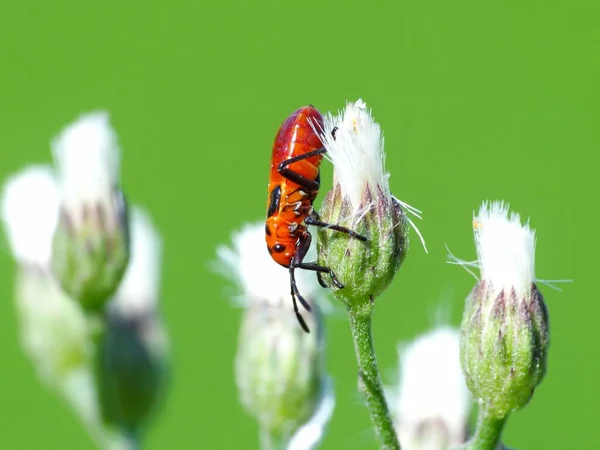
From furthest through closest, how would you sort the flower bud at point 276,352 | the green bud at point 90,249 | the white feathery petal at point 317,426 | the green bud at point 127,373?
the green bud at point 127,373 < the green bud at point 90,249 < the flower bud at point 276,352 < the white feathery petal at point 317,426

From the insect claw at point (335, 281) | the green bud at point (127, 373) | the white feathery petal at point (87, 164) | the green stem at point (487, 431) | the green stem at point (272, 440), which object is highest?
the white feathery petal at point (87, 164)

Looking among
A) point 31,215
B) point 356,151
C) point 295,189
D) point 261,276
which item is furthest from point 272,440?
point 31,215

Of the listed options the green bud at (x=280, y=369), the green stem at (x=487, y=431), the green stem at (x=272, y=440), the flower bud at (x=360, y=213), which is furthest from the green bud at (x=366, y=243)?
the green stem at (x=272, y=440)

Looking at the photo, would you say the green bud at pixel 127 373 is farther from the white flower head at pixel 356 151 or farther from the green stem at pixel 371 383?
the white flower head at pixel 356 151

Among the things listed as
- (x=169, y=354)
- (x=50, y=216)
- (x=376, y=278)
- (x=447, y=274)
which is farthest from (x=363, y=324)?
(x=447, y=274)

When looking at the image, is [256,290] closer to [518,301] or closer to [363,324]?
[363,324]
